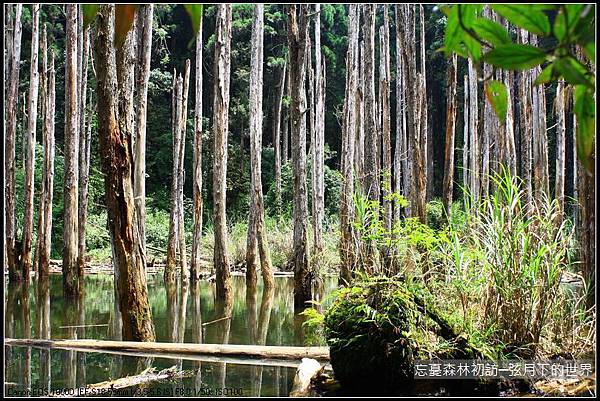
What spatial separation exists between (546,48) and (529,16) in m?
0.04

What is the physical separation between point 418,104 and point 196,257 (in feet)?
20.9

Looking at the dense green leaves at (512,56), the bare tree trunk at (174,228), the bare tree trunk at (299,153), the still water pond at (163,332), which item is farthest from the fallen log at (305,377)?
the bare tree trunk at (174,228)

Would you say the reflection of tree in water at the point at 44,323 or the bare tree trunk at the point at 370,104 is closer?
the reflection of tree in water at the point at 44,323

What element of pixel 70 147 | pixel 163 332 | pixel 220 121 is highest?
pixel 220 121

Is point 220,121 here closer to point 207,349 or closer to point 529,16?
point 207,349

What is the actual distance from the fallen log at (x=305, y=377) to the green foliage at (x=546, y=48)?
269cm

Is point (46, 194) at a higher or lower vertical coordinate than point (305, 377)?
higher

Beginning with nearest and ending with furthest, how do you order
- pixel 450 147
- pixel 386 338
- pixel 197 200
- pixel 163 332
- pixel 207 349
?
pixel 386 338
pixel 207 349
pixel 163 332
pixel 450 147
pixel 197 200

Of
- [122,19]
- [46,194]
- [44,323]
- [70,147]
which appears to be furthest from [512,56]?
[46,194]

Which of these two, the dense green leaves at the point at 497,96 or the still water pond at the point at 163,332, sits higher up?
the dense green leaves at the point at 497,96

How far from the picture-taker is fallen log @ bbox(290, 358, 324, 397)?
308cm

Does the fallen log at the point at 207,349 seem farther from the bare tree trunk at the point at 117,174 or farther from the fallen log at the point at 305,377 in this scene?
the fallen log at the point at 305,377

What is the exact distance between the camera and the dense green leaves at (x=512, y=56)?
1.92 ft

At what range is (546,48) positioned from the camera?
586 mm
